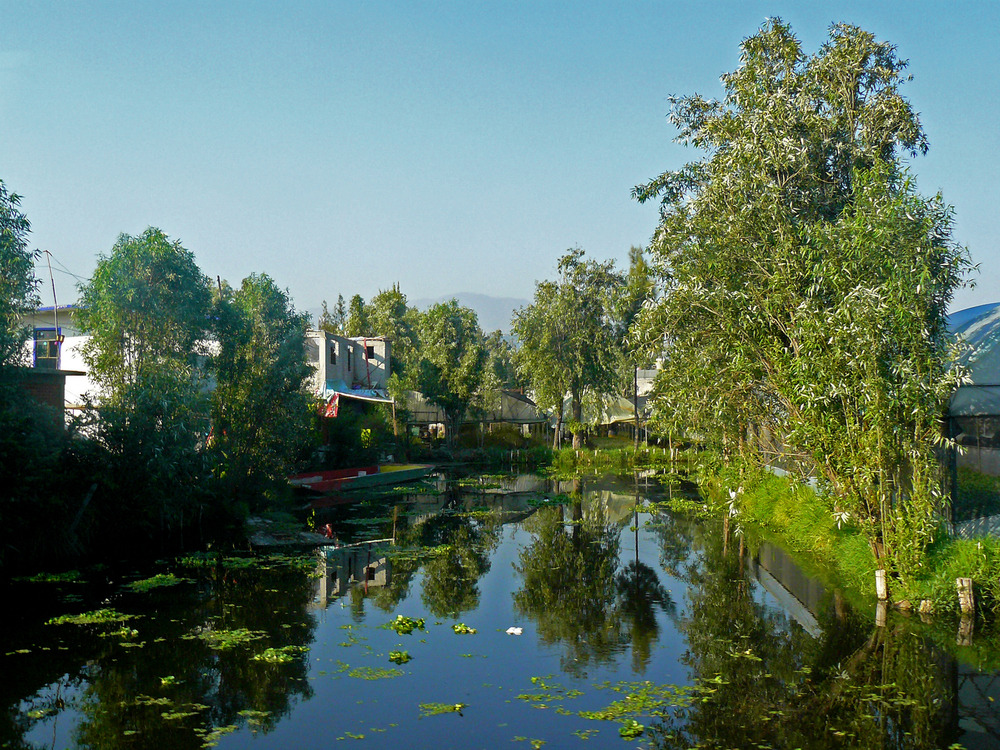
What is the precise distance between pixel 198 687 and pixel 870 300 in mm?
11799

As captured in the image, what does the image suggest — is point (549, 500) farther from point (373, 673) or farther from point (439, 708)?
point (439, 708)

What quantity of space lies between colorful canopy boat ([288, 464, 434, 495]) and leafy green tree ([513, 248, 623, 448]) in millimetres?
12764

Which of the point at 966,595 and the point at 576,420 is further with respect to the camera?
the point at 576,420

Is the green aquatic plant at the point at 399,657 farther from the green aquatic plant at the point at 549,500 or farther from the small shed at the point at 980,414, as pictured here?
the green aquatic plant at the point at 549,500

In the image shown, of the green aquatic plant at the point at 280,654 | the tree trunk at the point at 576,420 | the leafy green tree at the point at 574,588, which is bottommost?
the leafy green tree at the point at 574,588

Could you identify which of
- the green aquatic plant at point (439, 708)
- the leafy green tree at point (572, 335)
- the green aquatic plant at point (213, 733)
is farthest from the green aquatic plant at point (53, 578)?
the leafy green tree at point (572, 335)

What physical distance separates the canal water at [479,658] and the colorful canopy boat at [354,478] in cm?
1439

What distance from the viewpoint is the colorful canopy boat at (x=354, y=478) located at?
1388 inches

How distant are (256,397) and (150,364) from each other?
5.97 metres

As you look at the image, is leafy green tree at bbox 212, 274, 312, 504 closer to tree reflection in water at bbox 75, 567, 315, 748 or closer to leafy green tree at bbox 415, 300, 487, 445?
tree reflection in water at bbox 75, 567, 315, 748

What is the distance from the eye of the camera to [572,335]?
5338cm

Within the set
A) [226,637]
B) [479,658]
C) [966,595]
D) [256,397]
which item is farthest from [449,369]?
[966,595]

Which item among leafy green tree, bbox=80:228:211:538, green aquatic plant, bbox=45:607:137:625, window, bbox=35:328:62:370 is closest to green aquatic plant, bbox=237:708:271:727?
green aquatic plant, bbox=45:607:137:625

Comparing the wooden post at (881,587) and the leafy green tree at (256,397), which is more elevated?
the leafy green tree at (256,397)
